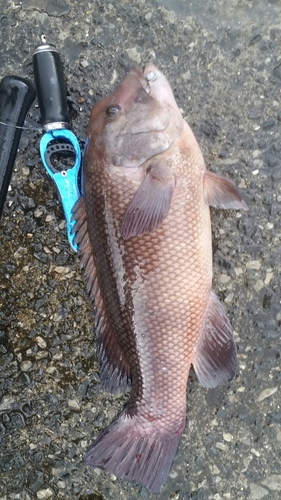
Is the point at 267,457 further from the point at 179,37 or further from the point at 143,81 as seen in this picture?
the point at 179,37

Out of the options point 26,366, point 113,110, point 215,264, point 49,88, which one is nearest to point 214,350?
point 215,264

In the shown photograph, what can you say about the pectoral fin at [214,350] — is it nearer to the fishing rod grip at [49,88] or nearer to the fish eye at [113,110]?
the fish eye at [113,110]

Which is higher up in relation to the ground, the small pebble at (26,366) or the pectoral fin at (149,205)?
the pectoral fin at (149,205)

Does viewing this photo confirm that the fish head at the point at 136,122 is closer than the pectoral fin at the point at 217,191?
Yes

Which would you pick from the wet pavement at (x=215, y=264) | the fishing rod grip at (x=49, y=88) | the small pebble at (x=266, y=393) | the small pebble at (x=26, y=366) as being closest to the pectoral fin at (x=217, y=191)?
the wet pavement at (x=215, y=264)

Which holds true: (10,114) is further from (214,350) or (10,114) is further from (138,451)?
(138,451)

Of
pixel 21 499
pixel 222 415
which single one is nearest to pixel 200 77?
pixel 222 415
